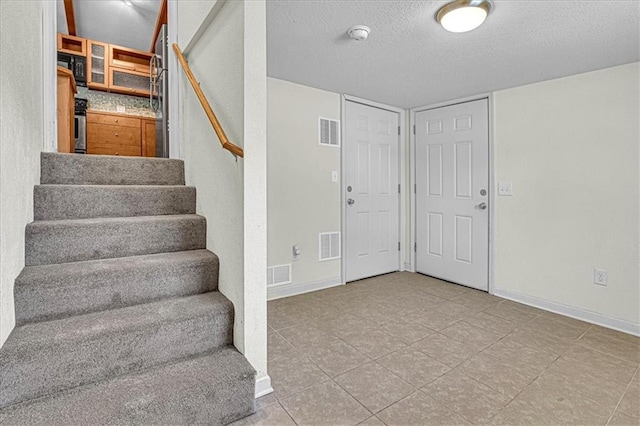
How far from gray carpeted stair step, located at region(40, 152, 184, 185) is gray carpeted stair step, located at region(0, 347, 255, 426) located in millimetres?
1417

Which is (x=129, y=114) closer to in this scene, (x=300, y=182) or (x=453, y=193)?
(x=300, y=182)

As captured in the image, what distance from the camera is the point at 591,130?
2.67m

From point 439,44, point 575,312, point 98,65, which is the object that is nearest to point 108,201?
point 439,44

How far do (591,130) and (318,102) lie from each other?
95.5 inches

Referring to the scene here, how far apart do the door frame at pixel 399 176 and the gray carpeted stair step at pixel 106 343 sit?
2060 mm

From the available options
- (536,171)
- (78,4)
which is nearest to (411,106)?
(536,171)

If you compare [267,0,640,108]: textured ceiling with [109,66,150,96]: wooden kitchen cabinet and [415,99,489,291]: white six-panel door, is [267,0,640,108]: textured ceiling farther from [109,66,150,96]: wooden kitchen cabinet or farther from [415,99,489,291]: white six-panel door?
[109,66,150,96]: wooden kitchen cabinet

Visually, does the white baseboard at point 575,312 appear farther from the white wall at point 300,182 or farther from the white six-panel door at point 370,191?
the white wall at point 300,182

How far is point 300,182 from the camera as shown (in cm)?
328

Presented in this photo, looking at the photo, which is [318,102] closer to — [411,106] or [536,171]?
[411,106]

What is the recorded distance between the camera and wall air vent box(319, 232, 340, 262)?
3463 mm

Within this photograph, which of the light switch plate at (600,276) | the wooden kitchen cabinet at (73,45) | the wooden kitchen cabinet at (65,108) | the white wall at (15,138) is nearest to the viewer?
the white wall at (15,138)

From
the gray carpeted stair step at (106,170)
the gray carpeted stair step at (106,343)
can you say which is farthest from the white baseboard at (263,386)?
the gray carpeted stair step at (106,170)

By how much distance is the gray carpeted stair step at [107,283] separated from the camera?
145 cm
